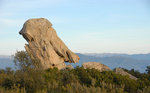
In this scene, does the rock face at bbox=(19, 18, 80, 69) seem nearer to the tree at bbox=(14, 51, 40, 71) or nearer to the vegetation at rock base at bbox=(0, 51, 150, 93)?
the tree at bbox=(14, 51, 40, 71)

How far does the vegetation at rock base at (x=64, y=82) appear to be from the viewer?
11.8m

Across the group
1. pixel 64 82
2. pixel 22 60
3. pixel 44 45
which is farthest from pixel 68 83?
pixel 22 60

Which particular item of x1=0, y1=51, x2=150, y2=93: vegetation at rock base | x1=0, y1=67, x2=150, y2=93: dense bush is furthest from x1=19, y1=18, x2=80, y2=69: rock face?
x1=0, y1=67, x2=150, y2=93: dense bush

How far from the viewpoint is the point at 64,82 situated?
16.5 meters

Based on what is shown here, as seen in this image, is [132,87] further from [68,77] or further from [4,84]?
[4,84]

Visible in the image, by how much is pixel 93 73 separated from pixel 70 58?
22.5ft

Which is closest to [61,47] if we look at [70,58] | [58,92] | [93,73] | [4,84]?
[70,58]

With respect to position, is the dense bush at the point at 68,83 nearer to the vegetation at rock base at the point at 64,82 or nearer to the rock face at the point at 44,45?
the vegetation at rock base at the point at 64,82

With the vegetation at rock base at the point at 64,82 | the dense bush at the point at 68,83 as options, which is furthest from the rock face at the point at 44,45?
the dense bush at the point at 68,83

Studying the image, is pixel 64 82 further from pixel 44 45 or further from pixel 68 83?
pixel 44 45

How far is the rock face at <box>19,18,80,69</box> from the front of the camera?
2241 cm

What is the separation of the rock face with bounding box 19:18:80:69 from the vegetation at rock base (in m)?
1.29

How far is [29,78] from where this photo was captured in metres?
13.8

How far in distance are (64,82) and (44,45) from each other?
23.8 feet
